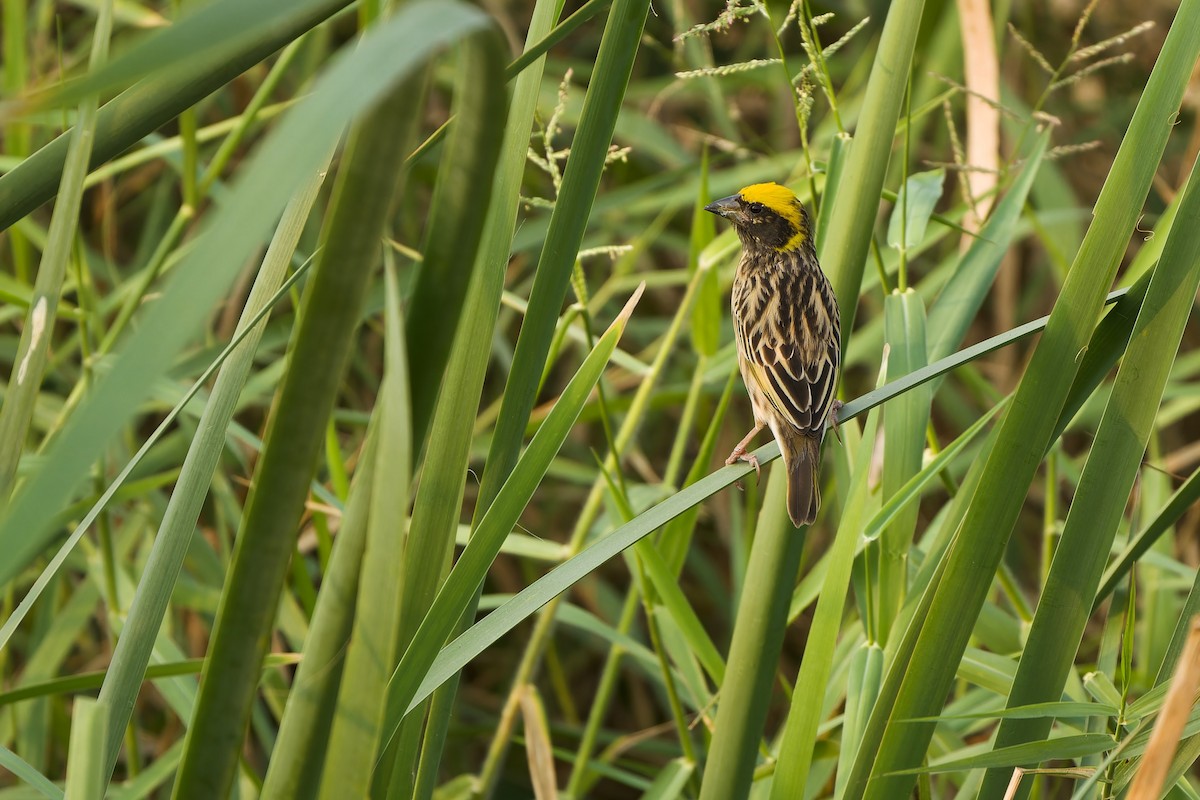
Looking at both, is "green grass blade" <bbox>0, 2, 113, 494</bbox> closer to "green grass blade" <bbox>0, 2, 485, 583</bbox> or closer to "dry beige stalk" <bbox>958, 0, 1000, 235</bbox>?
"green grass blade" <bbox>0, 2, 485, 583</bbox>

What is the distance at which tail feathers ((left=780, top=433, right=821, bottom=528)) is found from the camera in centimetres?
164

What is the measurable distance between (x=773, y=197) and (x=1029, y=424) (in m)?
1.69

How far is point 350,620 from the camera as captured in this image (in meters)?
0.90

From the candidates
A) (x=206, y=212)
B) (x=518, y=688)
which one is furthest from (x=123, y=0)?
(x=518, y=688)

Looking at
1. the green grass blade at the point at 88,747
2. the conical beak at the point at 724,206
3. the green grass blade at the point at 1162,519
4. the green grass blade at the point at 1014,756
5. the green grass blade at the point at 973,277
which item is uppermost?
the conical beak at the point at 724,206

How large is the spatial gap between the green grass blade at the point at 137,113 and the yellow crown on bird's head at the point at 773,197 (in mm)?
1912

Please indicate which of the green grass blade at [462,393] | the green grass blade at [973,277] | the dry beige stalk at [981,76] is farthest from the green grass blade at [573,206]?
the dry beige stalk at [981,76]

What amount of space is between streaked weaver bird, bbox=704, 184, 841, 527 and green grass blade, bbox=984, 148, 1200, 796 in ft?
1.28

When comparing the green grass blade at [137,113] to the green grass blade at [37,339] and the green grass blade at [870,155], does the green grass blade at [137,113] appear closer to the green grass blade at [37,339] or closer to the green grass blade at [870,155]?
the green grass blade at [37,339]

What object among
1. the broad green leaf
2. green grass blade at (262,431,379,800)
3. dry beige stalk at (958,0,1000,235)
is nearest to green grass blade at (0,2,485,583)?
green grass blade at (262,431,379,800)

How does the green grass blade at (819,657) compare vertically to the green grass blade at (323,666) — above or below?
below

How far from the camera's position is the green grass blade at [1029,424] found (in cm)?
131

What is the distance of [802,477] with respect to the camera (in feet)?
5.90

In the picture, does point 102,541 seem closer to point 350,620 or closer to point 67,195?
point 67,195
